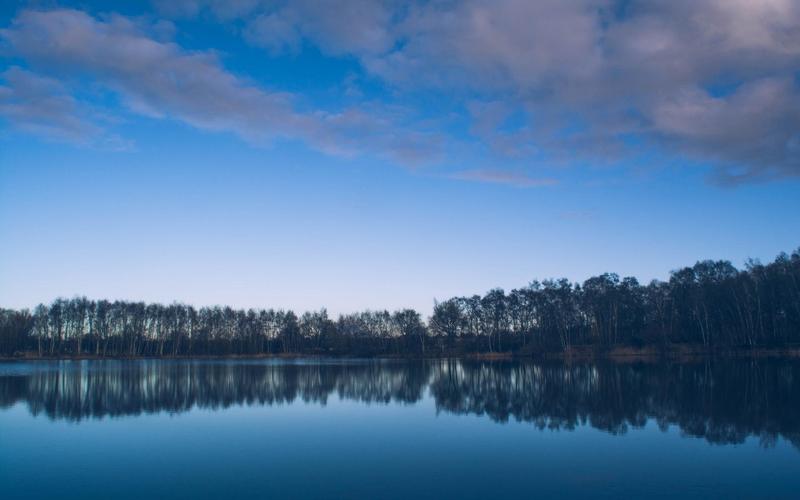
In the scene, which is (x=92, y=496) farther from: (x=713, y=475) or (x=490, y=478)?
(x=713, y=475)

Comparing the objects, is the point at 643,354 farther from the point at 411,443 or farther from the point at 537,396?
the point at 411,443

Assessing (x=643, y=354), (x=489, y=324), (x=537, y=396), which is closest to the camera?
(x=537, y=396)

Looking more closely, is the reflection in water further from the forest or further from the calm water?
the forest

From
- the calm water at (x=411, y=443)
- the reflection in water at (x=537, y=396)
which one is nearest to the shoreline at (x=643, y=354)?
the reflection in water at (x=537, y=396)

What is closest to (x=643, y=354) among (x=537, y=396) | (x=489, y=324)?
(x=489, y=324)

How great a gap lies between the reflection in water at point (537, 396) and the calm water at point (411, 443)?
0.49 feet

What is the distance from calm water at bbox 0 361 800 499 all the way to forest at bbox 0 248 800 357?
4826 cm

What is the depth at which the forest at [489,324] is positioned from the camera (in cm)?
7831

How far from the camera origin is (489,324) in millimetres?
109438

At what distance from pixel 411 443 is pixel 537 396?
14917 mm

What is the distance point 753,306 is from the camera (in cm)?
7725

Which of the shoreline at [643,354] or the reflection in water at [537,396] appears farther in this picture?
the shoreline at [643,354]

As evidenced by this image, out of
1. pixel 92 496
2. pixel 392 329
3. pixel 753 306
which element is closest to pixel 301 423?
pixel 92 496

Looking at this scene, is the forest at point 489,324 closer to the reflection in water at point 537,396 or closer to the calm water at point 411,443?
the reflection in water at point 537,396
